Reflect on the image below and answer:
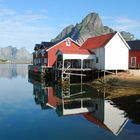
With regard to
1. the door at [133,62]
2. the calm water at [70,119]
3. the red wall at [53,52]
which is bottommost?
the calm water at [70,119]

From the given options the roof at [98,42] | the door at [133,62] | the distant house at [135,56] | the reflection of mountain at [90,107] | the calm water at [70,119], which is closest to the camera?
the calm water at [70,119]

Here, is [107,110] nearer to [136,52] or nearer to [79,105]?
[79,105]

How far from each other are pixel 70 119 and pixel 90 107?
630 centimetres

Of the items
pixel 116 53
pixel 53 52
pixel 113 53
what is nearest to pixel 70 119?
pixel 113 53

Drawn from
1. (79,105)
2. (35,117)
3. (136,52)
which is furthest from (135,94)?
(136,52)

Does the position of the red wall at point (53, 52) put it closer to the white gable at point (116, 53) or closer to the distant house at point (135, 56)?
the distant house at point (135, 56)

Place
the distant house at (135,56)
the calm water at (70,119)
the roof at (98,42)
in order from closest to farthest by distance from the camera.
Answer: the calm water at (70,119) < the roof at (98,42) < the distant house at (135,56)

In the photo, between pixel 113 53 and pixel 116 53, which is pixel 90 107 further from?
pixel 116 53

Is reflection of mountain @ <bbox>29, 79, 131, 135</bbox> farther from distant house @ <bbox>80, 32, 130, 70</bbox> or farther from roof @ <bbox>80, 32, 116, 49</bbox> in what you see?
roof @ <bbox>80, 32, 116, 49</bbox>

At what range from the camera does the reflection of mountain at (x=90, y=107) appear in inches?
1035

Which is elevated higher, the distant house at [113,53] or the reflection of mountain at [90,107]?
the distant house at [113,53]

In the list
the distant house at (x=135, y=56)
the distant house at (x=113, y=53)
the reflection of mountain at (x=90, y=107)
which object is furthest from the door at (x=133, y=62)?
the reflection of mountain at (x=90, y=107)

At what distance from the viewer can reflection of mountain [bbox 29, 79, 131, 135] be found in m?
26.3

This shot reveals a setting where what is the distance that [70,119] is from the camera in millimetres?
28047
